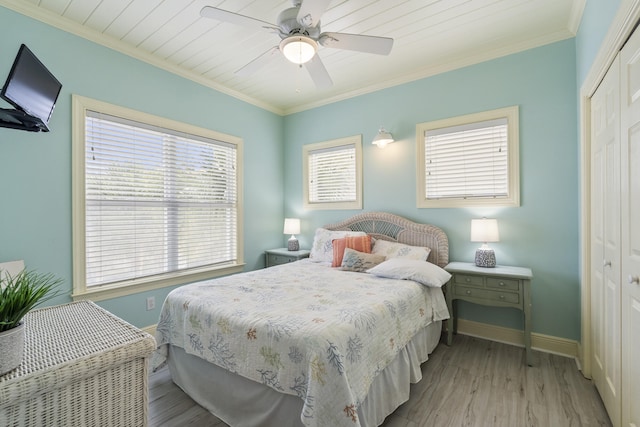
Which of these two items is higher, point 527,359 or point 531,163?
point 531,163

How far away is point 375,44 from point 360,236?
1.95 meters

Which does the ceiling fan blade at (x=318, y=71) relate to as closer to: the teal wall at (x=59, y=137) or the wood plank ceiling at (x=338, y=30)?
the wood plank ceiling at (x=338, y=30)

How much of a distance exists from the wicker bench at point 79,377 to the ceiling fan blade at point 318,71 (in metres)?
2.12

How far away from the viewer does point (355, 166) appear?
12.8 ft

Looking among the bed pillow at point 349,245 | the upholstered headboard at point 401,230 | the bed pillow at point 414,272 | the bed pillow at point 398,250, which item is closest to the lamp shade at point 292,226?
the upholstered headboard at point 401,230

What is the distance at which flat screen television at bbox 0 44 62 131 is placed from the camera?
1.66 meters

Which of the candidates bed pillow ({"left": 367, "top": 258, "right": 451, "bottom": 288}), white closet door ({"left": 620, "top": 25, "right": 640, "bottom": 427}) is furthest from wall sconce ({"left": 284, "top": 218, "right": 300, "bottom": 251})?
white closet door ({"left": 620, "top": 25, "right": 640, "bottom": 427})

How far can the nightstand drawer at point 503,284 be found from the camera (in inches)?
98.8

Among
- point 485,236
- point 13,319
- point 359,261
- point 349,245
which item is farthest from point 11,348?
point 485,236

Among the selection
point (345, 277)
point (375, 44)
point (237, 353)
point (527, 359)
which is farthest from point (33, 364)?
point (527, 359)

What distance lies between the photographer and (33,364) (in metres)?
0.87

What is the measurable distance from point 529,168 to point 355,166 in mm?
1882

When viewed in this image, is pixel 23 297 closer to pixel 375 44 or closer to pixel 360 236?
pixel 375 44

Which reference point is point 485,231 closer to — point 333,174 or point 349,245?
point 349,245
